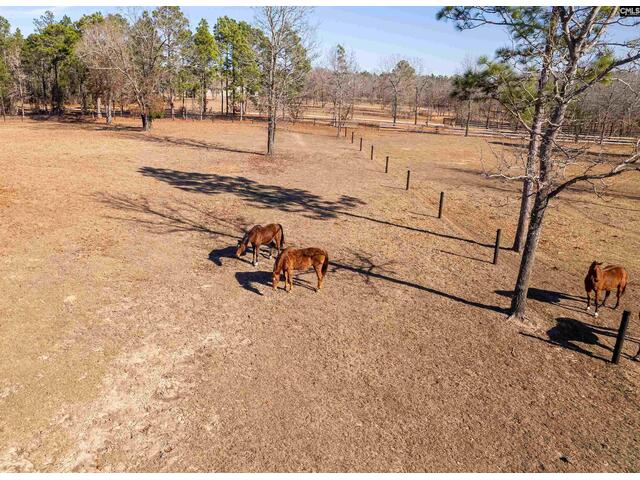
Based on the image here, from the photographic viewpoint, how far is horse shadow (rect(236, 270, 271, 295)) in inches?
393

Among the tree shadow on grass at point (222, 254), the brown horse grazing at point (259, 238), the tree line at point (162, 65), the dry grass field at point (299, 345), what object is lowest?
the dry grass field at point (299, 345)

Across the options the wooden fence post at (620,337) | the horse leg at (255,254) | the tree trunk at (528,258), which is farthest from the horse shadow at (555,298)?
the horse leg at (255,254)

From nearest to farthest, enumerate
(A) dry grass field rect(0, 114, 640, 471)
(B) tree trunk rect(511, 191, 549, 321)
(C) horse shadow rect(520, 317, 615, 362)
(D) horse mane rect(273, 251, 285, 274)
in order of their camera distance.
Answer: (A) dry grass field rect(0, 114, 640, 471), (C) horse shadow rect(520, 317, 615, 362), (B) tree trunk rect(511, 191, 549, 321), (D) horse mane rect(273, 251, 285, 274)

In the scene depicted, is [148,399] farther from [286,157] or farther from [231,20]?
[231,20]

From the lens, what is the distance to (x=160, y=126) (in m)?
46.7

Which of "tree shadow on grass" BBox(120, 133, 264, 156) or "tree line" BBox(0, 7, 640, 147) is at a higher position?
"tree line" BBox(0, 7, 640, 147)

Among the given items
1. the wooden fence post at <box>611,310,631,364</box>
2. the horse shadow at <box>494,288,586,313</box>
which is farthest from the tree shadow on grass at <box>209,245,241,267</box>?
the wooden fence post at <box>611,310,631,364</box>

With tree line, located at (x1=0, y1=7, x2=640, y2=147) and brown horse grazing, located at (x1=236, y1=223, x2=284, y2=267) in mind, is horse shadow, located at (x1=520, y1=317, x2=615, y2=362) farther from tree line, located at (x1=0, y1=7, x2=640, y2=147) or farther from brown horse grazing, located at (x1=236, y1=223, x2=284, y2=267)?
tree line, located at (x1=0, y1=7, x2=640, y2=147)

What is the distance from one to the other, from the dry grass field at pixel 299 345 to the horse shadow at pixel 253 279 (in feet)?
0.20

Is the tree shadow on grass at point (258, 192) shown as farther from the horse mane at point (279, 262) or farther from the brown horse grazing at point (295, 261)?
the horse mane at point (279, 262)

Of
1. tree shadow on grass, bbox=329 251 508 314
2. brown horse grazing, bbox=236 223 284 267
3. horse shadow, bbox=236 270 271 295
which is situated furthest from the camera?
brown horse grazing, bbox=236 223 284 267

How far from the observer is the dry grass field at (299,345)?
18.4ft

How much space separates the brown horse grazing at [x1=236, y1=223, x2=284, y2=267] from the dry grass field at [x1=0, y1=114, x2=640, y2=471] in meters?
0.52

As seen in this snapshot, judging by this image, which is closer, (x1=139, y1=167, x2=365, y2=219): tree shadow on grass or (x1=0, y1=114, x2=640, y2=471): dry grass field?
(x1=0, y1=114, x2=640, y2=471): dry grass field
